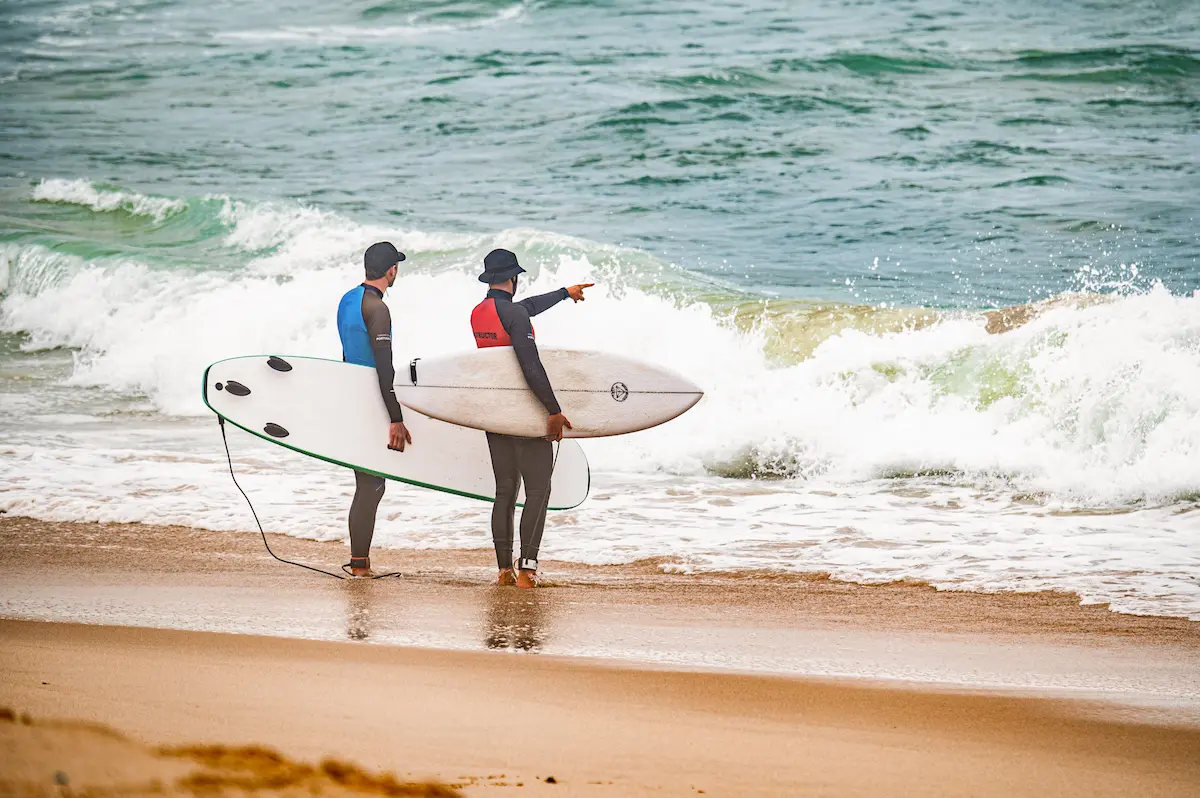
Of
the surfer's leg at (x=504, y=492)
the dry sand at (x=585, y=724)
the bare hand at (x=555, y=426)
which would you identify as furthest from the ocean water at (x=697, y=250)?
the dry sand at (x=585, y=724)

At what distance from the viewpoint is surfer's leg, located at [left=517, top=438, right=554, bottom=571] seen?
15.6 ft

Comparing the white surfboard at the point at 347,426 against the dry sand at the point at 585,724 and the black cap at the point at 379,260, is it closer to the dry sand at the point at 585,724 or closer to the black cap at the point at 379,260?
the black cap at the point at 379,260

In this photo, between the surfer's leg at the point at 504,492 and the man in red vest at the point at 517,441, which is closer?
the man in red vest at the point at 517,441

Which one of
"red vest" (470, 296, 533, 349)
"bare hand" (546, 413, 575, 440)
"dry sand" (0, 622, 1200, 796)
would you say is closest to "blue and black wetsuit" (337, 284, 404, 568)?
"red vest" (470, 296, 533, 349)

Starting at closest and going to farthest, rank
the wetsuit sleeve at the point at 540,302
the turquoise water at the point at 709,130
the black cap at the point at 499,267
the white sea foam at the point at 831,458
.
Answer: the black cap at the point at 499,267
the wetsuit sleeve at the point at 540,302
the white sea foam at the point at 831,458
the turquoise water at the point at 709,130

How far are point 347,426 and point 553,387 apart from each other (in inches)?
37.5

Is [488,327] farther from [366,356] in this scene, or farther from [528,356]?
[366,356]

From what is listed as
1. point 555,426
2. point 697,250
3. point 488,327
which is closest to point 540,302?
point 488,327

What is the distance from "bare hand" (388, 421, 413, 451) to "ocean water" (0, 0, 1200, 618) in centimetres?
91

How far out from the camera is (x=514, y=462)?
4883 mm

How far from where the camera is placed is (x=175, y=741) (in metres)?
2.73

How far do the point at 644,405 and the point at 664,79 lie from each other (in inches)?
602

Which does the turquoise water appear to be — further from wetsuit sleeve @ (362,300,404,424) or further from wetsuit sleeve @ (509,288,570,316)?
wetsuit sleeve @ (362,300,404,424)

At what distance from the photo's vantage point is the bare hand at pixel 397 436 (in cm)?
496
